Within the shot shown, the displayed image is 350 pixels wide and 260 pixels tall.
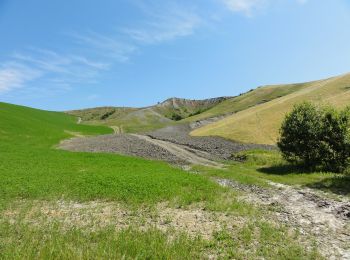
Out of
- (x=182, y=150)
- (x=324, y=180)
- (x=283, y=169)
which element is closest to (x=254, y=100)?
(x=182, y=150)

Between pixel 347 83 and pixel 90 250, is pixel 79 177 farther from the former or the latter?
pixel 347 83

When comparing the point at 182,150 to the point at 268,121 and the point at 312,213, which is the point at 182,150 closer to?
the point at 268,121

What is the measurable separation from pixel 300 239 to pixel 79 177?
20.0 meters

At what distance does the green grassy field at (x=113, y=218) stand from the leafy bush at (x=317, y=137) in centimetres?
1581

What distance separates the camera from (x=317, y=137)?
4188 centimetres

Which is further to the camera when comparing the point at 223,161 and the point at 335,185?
the point at 223,161

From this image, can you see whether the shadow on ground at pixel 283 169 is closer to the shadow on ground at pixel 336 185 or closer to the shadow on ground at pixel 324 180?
the shadow on ground at pixel 324 180

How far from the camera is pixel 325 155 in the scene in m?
41.1

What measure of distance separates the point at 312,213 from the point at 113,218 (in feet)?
37.7

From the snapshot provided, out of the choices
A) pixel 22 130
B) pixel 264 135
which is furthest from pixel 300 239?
pixel 22 130

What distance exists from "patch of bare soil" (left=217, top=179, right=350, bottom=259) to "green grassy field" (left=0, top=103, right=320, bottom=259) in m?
1.11

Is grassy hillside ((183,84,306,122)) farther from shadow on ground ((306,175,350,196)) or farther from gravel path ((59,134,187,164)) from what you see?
shadow on ground ((306,175,350,196))

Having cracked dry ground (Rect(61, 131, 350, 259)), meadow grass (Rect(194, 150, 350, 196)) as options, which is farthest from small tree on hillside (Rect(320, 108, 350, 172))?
cracked dry ground (Rect(61, 131, 350, 259))

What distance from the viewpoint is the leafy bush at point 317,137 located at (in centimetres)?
4009
